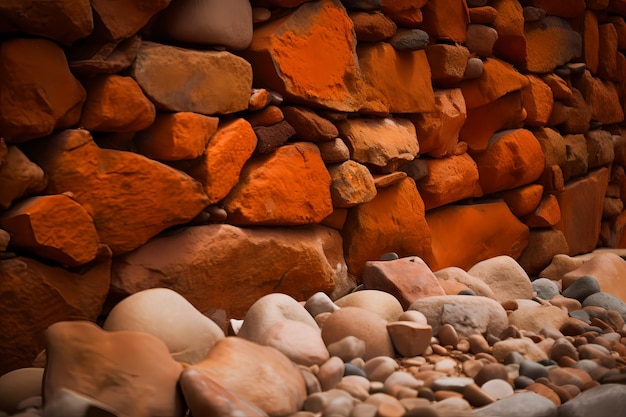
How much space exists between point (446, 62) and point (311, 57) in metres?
1.00

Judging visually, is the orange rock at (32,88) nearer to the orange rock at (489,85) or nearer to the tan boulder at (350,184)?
the tan boulder at (350,184)

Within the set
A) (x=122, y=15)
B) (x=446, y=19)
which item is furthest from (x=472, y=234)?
(x=122, y=15)

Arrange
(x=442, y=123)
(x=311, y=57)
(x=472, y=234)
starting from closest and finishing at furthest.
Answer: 1. (x=311, y=57)
2. (x=442, y=123)
3. (x=472, y=234)

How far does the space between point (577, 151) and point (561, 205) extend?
0.38 metres

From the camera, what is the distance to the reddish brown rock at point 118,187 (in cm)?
218

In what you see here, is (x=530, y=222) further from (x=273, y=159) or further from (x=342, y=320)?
(x=342, y=320)

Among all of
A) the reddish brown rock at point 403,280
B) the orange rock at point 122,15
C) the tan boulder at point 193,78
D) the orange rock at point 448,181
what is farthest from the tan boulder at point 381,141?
the orange rock at point 122,15

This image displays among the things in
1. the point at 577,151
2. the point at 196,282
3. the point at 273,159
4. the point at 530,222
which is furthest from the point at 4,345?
the point at 577,151

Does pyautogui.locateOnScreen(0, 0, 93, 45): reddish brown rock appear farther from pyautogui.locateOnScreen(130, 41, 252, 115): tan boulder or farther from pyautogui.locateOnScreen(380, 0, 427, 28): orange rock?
pyautogui.locateOnScreen(380, 0, 427, 28): orange rock

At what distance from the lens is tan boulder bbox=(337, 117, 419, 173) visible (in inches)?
125

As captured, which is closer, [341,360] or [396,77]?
[341,360]

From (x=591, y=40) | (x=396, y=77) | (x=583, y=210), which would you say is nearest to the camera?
(x=396, y=77)

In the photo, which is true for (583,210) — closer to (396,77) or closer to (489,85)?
(489,85)

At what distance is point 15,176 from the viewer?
2.04m
